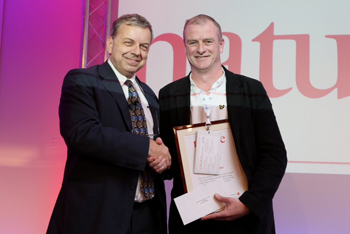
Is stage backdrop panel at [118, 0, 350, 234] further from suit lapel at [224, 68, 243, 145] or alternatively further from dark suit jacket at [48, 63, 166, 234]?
dark suit jacket at [48, 63, 166, 234]

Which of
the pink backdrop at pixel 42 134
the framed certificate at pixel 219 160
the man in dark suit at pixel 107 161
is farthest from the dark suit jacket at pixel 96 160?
the pink backdrop at pixel 42 134

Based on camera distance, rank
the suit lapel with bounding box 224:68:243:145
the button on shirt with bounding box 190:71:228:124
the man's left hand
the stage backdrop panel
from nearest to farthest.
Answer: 1. the man's left hand
2. the suit lapel with bounding box 224:68:243:145
3. the button on shirt with bounding box 190:71:228:124
4. the stage backdrop panel

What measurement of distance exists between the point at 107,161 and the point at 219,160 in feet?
1.94

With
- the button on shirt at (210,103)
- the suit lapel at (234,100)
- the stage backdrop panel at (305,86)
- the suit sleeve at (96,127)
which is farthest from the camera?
the stage backdrop panel at (305,86)

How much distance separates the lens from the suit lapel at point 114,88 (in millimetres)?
1784

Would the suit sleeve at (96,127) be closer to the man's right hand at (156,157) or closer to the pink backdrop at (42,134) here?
the man's right hand at (156,157)

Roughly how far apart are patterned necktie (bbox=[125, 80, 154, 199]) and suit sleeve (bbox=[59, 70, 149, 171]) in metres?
0.08

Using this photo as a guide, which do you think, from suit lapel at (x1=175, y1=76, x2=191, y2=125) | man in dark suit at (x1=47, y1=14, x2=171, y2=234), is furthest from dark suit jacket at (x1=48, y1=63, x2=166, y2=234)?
suit lapel at (x1=175, y1=76, x2=191, y2=125)

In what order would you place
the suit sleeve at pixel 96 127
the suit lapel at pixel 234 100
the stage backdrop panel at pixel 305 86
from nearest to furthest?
the suit sleeve at pixel 96 127
the suit lapel at pixel 234 100
the stage backdrop panel at pixel 305 86

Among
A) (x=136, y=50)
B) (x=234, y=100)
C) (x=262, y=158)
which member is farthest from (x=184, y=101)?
(x=262, y=158)

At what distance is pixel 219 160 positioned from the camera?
1826 mm

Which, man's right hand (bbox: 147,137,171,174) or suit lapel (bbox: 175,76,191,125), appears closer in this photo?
man's right hand (bbox: 147,137,171,174)

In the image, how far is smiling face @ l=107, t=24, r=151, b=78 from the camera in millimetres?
1950

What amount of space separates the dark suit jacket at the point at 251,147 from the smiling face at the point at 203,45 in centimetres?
14
